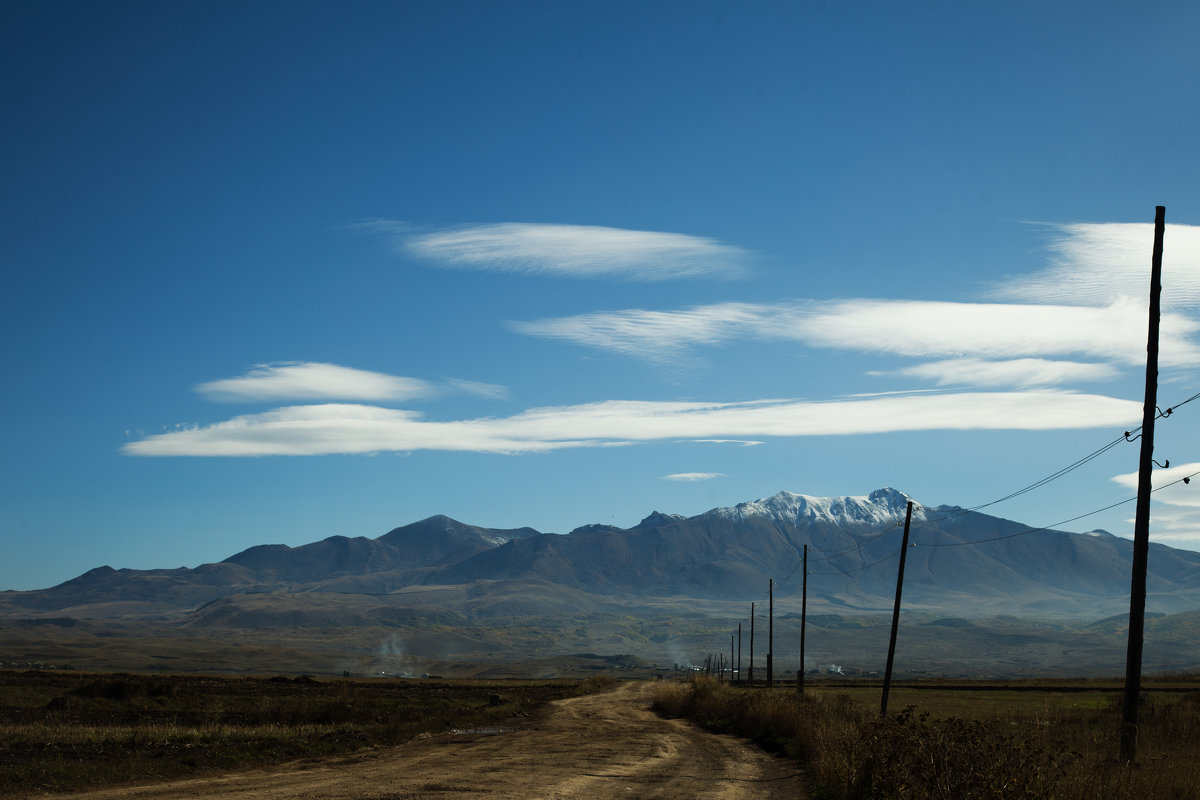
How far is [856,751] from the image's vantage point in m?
19.9

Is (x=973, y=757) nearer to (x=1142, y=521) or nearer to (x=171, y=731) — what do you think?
(x=1142, y=521)

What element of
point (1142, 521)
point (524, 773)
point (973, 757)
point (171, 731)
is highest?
point (1142, 521)

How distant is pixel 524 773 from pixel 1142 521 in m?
15.6

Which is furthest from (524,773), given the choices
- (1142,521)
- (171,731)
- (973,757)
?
(1142,521)

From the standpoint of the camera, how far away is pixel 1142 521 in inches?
803

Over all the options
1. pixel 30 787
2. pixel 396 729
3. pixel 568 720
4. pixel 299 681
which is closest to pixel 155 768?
pixel 30 787

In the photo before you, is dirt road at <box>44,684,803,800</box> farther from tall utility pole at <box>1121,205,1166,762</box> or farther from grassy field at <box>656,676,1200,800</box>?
tall utility pole at <box>1121,205,1166,762</box>

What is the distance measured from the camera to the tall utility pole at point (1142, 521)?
63.8 ft

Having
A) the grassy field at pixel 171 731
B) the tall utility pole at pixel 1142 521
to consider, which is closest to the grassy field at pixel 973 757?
the tall utility pole at pixel 1142 521

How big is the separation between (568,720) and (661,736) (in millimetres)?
9134

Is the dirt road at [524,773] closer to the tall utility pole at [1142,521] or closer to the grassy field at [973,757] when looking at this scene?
the grassy field at [973,757]

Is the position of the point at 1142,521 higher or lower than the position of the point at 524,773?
higher

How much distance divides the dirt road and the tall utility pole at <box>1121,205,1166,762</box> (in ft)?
23.4

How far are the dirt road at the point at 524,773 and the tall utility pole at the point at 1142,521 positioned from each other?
23.4 feet
